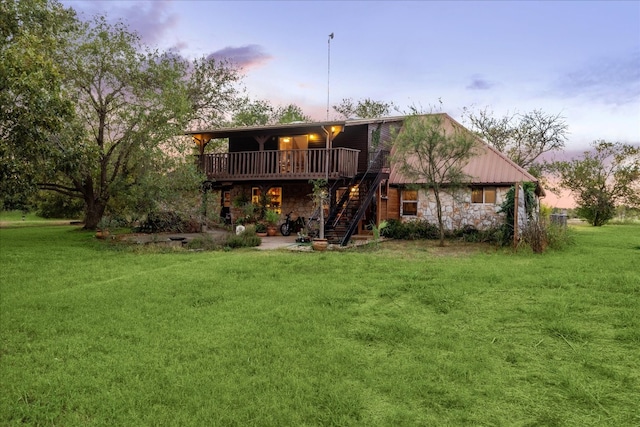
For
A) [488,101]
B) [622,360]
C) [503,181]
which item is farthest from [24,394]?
[488,101]

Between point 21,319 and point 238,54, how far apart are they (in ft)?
77.1

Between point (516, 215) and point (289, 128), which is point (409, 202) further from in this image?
point (289, 128)

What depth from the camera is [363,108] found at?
38406 mm

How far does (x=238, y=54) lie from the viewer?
26359 mm

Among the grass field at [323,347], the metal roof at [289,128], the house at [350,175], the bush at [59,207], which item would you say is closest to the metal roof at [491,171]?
the house at [350,175]

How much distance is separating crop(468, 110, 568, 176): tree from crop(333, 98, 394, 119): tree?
780cm

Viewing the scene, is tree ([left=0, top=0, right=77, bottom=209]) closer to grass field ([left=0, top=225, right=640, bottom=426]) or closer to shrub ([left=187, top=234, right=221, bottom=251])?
grass field ([left=0, top=225, right=640, bottom=426])

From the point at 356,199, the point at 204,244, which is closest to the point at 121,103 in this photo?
the point at 204,244

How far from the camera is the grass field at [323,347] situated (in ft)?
11.8

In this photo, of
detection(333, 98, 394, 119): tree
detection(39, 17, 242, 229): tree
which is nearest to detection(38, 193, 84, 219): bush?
detection(39, 17, 242, 229): tree

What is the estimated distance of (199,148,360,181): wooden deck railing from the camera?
1764 cm

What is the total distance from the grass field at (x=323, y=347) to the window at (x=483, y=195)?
7.95 m

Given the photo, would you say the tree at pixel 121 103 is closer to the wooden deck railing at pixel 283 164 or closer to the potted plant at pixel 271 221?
the wooden deck railing at pixel 283 164

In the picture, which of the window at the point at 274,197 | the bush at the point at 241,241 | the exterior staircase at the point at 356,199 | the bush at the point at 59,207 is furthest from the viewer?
the bush at the point at 59,207
